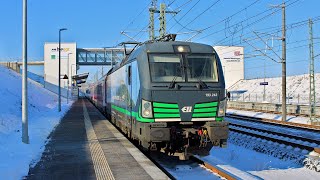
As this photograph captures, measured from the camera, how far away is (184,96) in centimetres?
948

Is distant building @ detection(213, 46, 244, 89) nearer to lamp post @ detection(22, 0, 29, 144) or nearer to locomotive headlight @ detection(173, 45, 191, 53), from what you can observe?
lamp post @ detection(22, 0, 29, 144)

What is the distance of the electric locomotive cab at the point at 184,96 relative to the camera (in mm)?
9352

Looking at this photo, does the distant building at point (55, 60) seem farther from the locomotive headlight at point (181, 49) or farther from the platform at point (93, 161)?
the locomotive headlight at point (181, 49)

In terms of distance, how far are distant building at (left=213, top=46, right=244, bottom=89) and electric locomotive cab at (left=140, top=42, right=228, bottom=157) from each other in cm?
7571

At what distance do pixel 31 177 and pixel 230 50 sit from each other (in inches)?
3167

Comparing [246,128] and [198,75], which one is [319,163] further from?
[246,128]

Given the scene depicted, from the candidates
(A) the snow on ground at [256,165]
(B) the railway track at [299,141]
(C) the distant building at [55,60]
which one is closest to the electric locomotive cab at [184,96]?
(A) the snow on ground at [256,165]

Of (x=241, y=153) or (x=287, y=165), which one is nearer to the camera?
(x=287, y=165)

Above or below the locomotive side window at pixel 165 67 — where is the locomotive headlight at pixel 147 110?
below

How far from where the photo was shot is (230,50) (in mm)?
85438

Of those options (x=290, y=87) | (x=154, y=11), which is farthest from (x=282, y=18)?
(x=290, y=87)

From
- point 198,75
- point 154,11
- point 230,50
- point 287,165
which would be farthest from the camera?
point 230,50

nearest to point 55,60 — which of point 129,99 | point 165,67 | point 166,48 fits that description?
point 129,99

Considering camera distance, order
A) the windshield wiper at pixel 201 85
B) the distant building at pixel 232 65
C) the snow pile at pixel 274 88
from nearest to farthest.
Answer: the windshield wiper at pixel 201 85 → the snow pile at pixel 274 88 → the distant building at pixel 232 65
